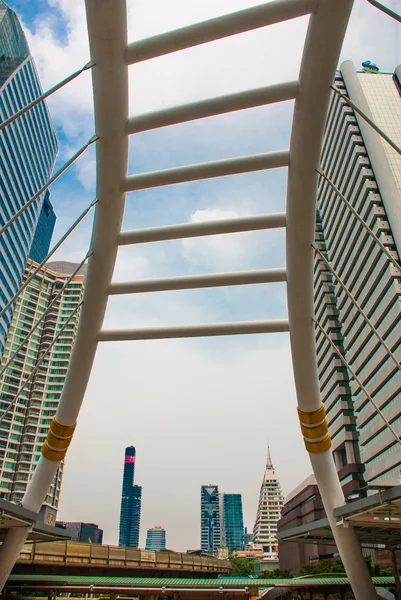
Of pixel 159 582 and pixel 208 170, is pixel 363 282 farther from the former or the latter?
A: pixel 208 170

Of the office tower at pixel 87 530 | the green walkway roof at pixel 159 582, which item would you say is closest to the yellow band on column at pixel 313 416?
the green walkway roof at pixel 159 582

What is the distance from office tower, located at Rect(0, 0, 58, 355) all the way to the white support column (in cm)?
6355

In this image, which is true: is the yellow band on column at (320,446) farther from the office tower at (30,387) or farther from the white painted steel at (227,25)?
the office tower at (30,387)

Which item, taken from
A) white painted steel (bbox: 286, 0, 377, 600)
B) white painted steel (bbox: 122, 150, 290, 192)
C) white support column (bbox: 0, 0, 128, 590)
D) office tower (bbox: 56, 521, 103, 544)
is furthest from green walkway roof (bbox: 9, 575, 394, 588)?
office tower (bbox: 56, 521, 103, 544)

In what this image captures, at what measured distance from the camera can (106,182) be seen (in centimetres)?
1034

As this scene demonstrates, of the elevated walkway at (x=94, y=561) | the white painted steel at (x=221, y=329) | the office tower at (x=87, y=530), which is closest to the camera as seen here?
the white painted steel at (x=221, y=329)

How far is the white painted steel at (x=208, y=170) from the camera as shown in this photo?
10070mm

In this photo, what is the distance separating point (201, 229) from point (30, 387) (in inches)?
3494

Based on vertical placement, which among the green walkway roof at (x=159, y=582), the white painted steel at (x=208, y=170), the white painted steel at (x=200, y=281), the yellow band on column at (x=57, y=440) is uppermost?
the white painted steel at (x=208, y=170)

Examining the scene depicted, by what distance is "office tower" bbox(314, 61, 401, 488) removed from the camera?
6631cm

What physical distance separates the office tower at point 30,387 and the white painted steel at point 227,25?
233 ft

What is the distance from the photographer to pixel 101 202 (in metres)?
10.8

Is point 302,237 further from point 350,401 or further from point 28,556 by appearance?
point 350,401

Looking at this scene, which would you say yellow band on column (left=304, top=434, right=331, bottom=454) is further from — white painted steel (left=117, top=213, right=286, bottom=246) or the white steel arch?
white painted steel (left=117, top=213, right=286, bottom=246)
